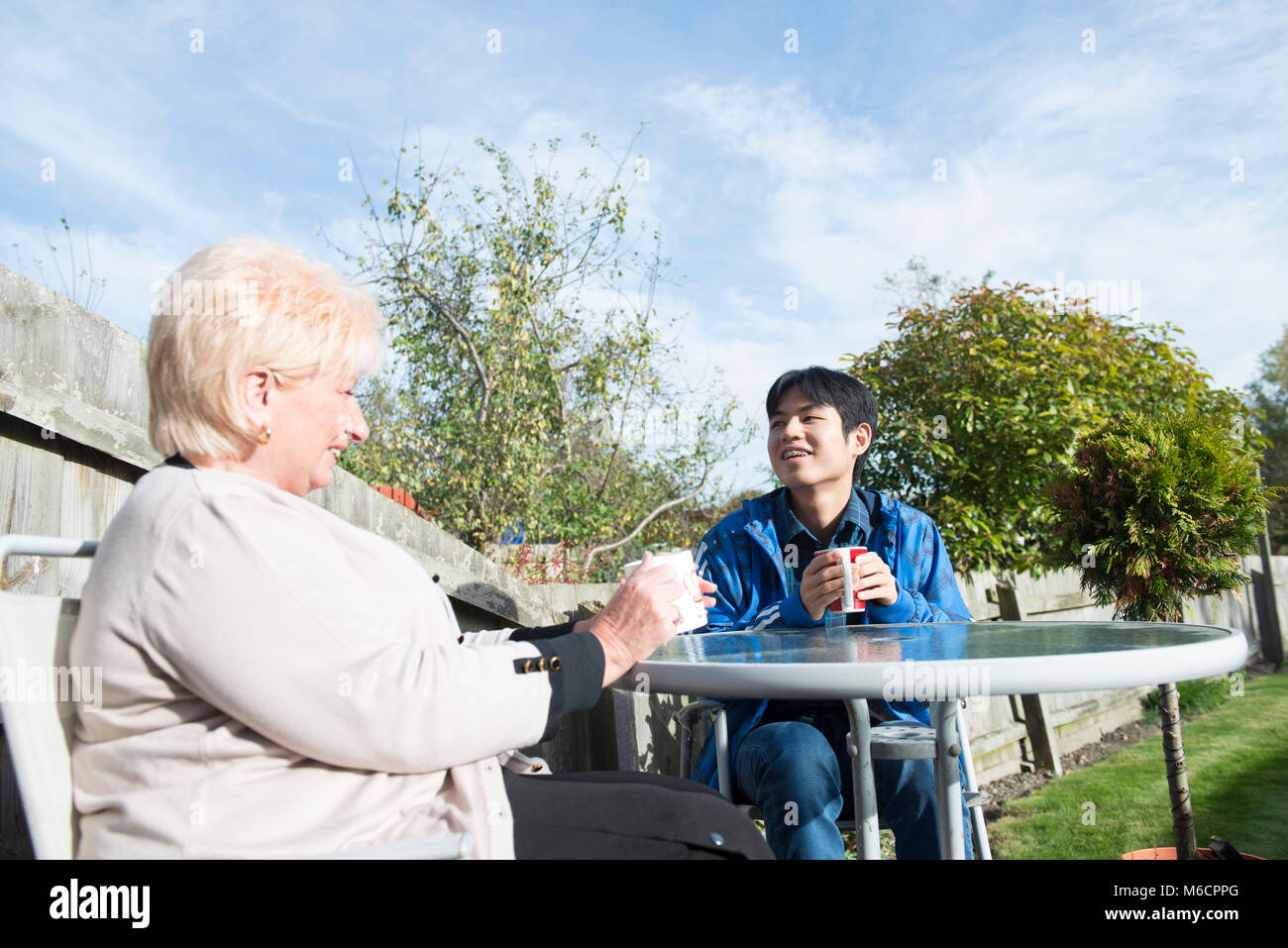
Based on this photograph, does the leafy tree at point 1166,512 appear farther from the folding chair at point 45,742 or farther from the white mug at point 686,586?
the folding chair at point 45,742

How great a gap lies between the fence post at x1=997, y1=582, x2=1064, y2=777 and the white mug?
4106 mm

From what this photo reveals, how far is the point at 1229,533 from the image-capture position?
2.94m

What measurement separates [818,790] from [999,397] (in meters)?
3.84

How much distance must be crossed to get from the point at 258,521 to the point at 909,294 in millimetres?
13696

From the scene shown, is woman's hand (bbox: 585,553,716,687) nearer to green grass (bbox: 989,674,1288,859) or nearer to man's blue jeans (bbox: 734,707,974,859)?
man's blue jeans (bbox: 734,707,974,859)

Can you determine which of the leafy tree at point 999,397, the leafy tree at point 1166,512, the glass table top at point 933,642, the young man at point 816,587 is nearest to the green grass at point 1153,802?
the leafy tree at point 1166,512

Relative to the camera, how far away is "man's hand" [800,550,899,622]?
2.01 metres

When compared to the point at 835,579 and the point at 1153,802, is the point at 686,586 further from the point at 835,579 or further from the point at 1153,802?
the point at 1153,802

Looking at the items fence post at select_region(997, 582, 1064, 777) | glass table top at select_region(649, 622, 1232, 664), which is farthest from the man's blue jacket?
fence post at select_region(997, 582, 1064, 777)

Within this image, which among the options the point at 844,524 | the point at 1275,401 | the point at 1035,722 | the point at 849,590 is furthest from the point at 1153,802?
the point at 1275,401

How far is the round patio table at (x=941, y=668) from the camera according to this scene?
125 centimetres

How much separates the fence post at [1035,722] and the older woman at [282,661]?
4489 millimetres
